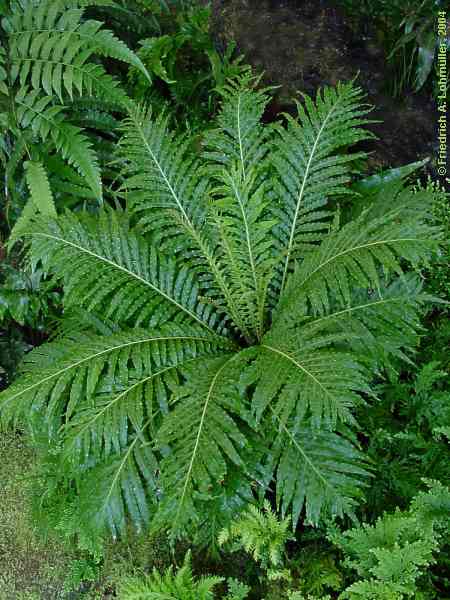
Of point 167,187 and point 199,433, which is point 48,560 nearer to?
point 199,433

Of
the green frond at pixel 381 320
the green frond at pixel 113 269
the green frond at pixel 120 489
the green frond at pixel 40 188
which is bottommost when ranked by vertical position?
the green frond at pixel 120 489

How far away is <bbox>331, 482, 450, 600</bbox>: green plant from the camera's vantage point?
1872 millimetres

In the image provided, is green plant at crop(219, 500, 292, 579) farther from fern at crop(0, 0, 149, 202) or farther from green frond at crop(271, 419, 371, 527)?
fern at crop(0, 0, 149, 202)

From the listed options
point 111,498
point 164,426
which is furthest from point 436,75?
point 111,498

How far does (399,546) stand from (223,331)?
43.8 inches

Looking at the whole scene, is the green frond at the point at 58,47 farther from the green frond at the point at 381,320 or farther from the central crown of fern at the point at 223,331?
the green frond at the point at 381,320

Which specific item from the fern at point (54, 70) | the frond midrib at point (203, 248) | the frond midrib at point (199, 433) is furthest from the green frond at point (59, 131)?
the frond midrib at point (199, 433)

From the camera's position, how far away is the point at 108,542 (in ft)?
8.41

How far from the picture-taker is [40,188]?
254 centimetres

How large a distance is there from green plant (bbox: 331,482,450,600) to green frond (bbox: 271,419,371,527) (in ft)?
0.41

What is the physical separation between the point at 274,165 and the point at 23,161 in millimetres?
1322

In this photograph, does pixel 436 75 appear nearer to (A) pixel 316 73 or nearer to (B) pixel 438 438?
(A) pixel 316 73

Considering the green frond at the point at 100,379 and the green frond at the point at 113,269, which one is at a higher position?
the green frond at the point at 113,269

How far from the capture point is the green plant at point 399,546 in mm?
1872
